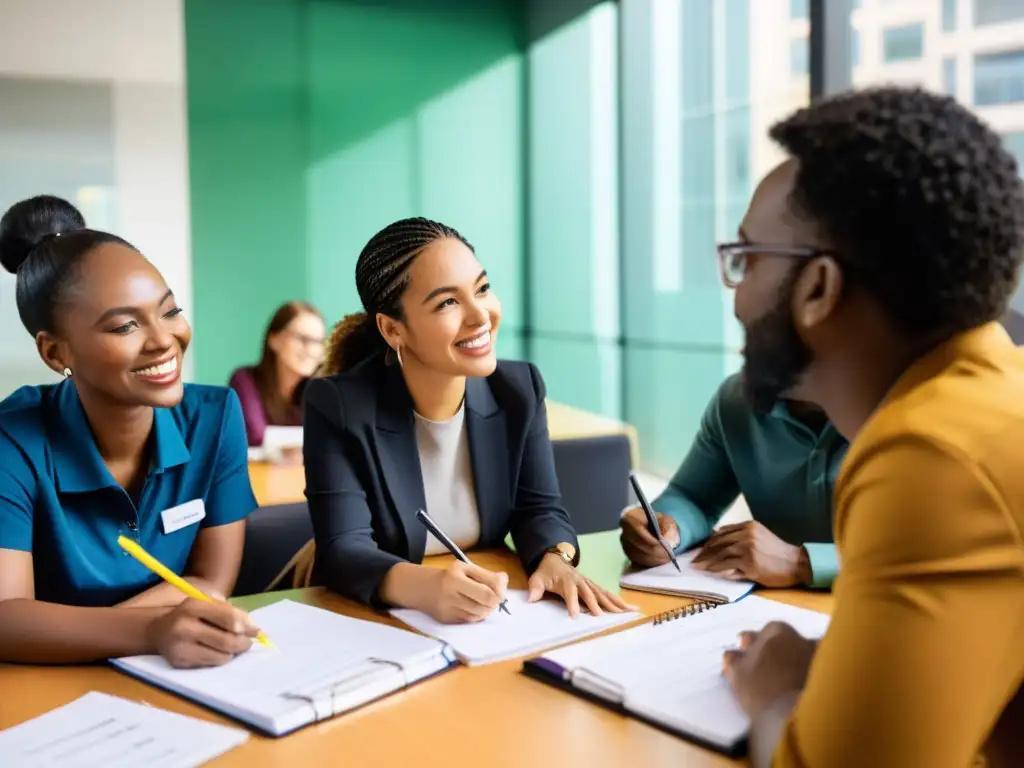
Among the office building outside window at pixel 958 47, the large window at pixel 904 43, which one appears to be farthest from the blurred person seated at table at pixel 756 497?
the large window at pixel 904 43

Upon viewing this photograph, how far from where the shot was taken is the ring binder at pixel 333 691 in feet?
3.48

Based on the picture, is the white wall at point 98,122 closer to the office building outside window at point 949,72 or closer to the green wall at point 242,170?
the green wall at point 242,170

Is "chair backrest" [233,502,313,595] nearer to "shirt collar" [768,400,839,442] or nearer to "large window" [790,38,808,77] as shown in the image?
"shirt collar" [768,400,839,442]

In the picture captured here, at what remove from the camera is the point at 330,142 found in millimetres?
6086

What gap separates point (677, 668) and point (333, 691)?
1.31ft

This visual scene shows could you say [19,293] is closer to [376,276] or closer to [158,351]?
[158,351]

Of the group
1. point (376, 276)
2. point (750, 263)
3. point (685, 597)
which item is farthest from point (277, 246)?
point (750, 263)

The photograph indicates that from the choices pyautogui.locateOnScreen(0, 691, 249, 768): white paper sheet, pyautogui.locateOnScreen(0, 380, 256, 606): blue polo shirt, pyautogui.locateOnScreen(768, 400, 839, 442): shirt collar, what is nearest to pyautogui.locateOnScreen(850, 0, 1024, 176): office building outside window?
pyautogui.locateOnScreen(768, 400, 839, 442): shirt collar

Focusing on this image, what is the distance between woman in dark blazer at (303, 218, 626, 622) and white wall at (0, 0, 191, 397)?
388cm

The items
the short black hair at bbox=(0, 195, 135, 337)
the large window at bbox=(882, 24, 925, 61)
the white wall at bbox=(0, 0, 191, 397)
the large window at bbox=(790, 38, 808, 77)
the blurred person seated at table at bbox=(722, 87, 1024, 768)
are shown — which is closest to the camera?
the blurred person seated at table at bbox=(722, 87, 1024, 768)

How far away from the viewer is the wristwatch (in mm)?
1630

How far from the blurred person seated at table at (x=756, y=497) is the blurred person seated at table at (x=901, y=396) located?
0.52m

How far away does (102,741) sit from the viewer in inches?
39.4

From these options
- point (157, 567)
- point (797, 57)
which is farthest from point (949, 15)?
point (157, 567)
